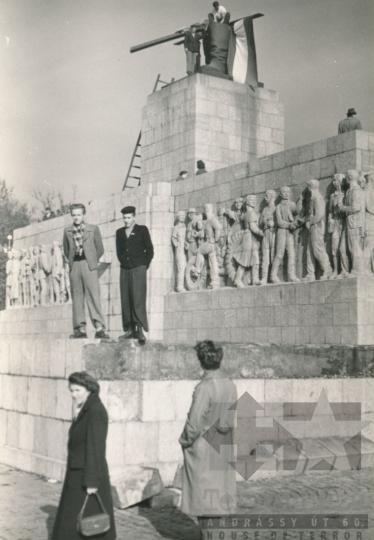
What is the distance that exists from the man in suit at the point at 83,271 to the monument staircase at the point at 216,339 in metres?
0.40

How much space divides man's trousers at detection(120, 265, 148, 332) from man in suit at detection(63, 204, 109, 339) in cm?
38

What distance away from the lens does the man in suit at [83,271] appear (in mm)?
9367

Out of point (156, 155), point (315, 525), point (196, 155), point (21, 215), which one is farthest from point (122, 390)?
point (21, 215)

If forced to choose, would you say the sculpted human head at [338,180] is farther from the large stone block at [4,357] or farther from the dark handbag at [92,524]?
the dark handbag at [92,524]

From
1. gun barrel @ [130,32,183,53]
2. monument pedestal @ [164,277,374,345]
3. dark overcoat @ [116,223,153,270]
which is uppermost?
gun barrel @ [130,32,183,53]

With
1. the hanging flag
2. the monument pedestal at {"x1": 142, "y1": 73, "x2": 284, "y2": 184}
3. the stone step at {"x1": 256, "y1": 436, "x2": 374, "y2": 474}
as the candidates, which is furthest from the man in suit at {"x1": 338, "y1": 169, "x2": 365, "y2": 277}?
the hanging flag

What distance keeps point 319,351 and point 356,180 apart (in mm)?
3327

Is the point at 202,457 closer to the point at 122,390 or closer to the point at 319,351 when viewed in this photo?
the point at 122,390

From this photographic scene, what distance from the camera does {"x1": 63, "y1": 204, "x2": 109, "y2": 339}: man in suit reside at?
9367 mm

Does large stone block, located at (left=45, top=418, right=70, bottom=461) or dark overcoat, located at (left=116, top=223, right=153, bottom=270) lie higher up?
dark overcoat, located at (left=116, top=223, right=153, bottom=270)

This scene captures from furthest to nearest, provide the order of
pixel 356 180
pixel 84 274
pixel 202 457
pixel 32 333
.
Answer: pixel 32 333, pixel 356 180, pixel 84 274, pixel 202 457

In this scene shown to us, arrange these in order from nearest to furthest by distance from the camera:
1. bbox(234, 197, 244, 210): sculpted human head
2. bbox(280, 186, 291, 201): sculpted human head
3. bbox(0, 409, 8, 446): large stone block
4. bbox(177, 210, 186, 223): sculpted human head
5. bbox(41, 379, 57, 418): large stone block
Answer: bbox(41, 379, 57, 418): large stone block < bbox(0, 409, 8, 446): large stone block < bbox(280, 186, 291, 201): sculpted human head < bbox(234, 197, 244, 210): sculpted human head < bbox(177, 210, 186, 223): sculpted human head

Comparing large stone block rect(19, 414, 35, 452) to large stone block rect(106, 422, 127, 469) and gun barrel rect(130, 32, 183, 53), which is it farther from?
gun barrel rect(130, 32, 183, 53)

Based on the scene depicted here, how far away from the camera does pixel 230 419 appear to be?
5754 millimetres
